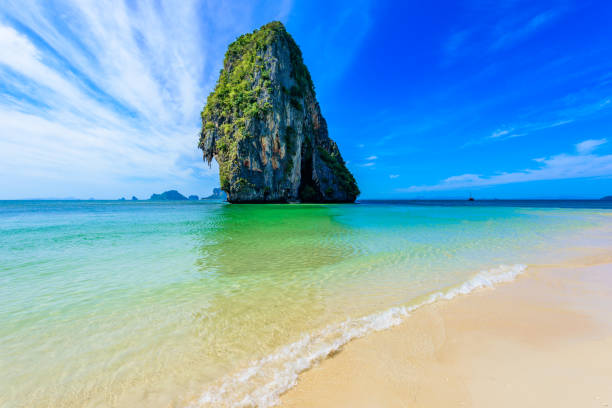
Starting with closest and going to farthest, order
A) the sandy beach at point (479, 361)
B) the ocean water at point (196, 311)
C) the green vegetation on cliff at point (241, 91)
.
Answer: the sandy beach at point (479, 361)
the ocean water at point (196, 311)
the green vegetation on cliff at point (241, 91)

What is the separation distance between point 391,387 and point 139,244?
9893 millimetres

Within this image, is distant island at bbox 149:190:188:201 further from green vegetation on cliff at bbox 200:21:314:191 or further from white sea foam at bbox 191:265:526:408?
white sea foam at bbox 191:265:526:408

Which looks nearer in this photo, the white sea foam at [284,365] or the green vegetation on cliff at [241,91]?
the white sea foam at [284,365]

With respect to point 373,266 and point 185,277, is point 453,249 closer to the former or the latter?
point 373,266

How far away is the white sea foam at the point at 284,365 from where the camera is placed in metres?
2.04

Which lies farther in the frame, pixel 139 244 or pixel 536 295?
pixel 139 244

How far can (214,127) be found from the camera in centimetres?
4716

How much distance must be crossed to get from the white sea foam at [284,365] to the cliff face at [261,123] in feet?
138

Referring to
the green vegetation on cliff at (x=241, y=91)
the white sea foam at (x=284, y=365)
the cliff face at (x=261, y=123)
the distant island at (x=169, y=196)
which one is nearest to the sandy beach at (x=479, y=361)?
the white sea foam at (x=284, y=365)

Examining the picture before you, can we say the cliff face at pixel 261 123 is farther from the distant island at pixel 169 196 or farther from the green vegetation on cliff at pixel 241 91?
the distant island at pixel 169 196

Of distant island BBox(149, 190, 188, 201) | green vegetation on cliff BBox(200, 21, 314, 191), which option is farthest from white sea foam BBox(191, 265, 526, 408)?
distant island BBox(149, 190, 188, 201)


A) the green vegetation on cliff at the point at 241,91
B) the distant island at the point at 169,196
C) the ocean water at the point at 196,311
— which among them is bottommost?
the ocean water at the point at 196,311

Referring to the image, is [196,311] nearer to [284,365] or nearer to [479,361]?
[284,365]

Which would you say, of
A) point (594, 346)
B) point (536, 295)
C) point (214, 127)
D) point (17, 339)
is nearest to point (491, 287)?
point (536, 295)
